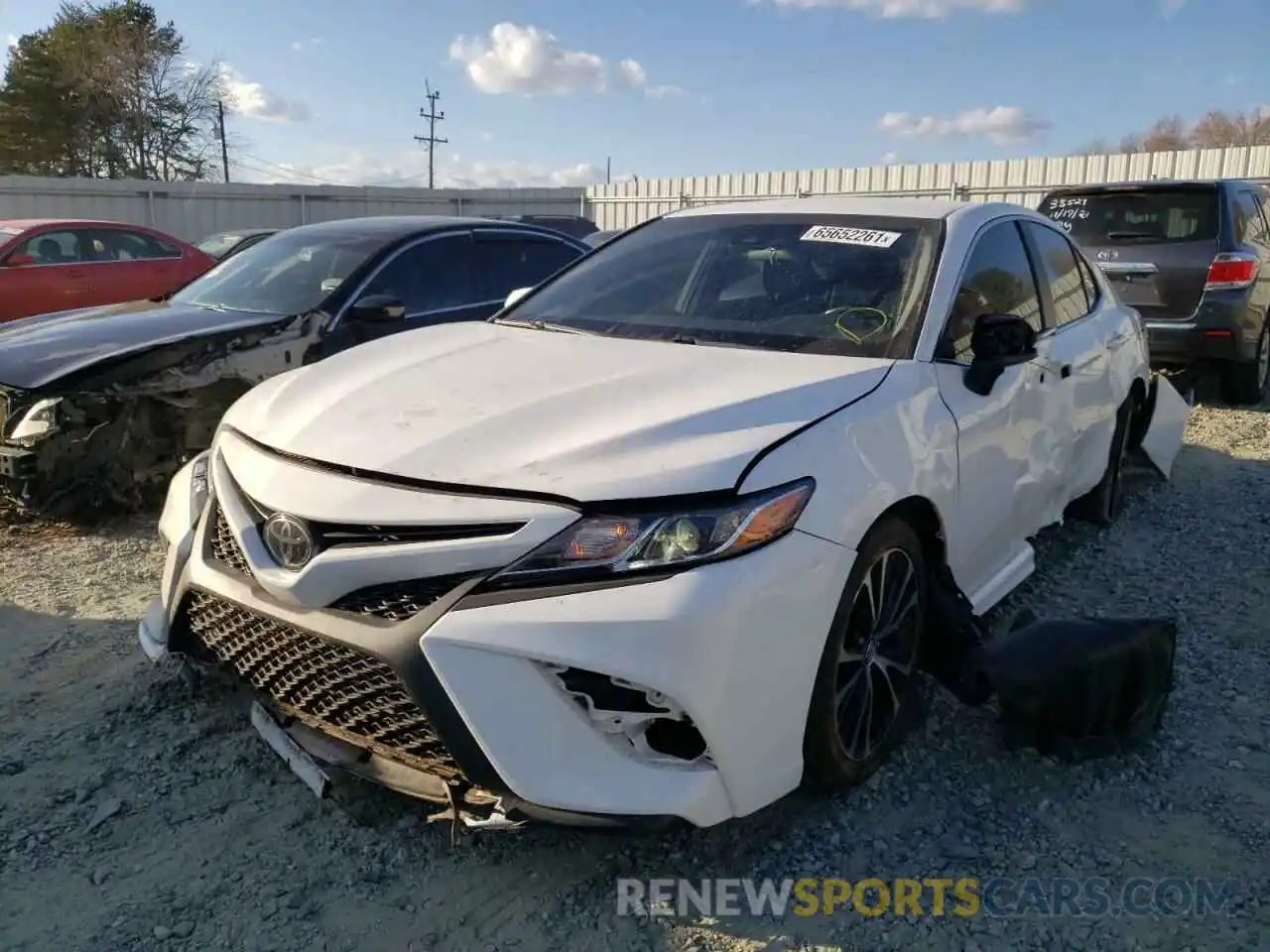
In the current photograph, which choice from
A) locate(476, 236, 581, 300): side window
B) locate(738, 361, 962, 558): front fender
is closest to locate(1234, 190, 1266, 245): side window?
locate(476, 236, 581, 300): side window

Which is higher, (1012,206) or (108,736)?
(1012,206)

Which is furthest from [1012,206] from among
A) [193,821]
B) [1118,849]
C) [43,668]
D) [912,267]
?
[43,668]

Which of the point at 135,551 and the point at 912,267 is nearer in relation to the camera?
the point at 912,267

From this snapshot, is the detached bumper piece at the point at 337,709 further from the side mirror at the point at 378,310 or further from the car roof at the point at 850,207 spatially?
the side mirror at the point at 378,310

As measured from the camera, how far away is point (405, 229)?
244 inches

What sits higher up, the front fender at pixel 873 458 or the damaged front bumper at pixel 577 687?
the front fender at pixel 873 458

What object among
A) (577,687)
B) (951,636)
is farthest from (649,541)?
(951,636)

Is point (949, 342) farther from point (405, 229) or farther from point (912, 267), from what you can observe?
point (405, 229)

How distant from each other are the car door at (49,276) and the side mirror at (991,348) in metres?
9.96

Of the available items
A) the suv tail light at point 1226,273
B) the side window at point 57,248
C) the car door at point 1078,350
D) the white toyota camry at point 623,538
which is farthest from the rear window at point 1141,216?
the side window at point 57,248

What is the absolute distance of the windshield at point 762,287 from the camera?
10.4ft

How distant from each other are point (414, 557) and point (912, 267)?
78.3 inches

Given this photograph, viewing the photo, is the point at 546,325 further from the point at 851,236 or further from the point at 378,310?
the point at 378,310

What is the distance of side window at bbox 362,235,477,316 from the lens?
5.89 meters
